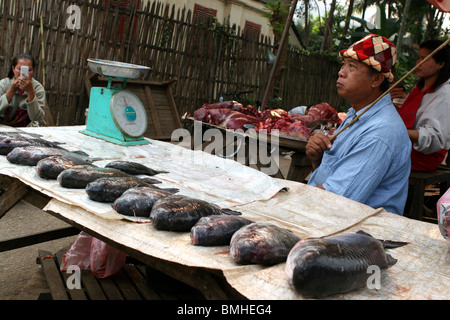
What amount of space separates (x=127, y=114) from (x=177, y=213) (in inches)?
100

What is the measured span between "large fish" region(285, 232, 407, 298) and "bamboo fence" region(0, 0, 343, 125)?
6.39 m

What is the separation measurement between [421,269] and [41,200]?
7.18ft

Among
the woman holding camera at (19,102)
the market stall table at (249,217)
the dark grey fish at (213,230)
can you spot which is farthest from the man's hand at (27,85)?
the dark grey fish at (213,230)

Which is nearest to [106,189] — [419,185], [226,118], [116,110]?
[116,110]

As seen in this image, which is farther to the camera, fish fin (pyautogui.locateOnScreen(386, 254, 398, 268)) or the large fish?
fish fin (pyautogui.locateOnScreen(386, 254, 398, 268))

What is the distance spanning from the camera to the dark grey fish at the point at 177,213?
2.00m

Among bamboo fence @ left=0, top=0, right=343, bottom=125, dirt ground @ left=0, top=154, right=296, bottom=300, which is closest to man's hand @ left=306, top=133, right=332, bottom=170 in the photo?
dirt ground @ left=0, top=154, right=296, bottom=300

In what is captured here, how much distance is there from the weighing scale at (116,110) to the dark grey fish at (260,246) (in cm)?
274

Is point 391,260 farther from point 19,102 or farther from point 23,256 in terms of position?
point 19,102

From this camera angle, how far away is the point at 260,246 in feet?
5.47

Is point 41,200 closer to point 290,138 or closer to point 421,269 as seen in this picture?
point 421,269

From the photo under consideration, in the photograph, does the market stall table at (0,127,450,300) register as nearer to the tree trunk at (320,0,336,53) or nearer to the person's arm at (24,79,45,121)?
the person's arm at (24,79,45,121)

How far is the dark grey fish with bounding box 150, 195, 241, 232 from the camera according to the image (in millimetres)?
2002
